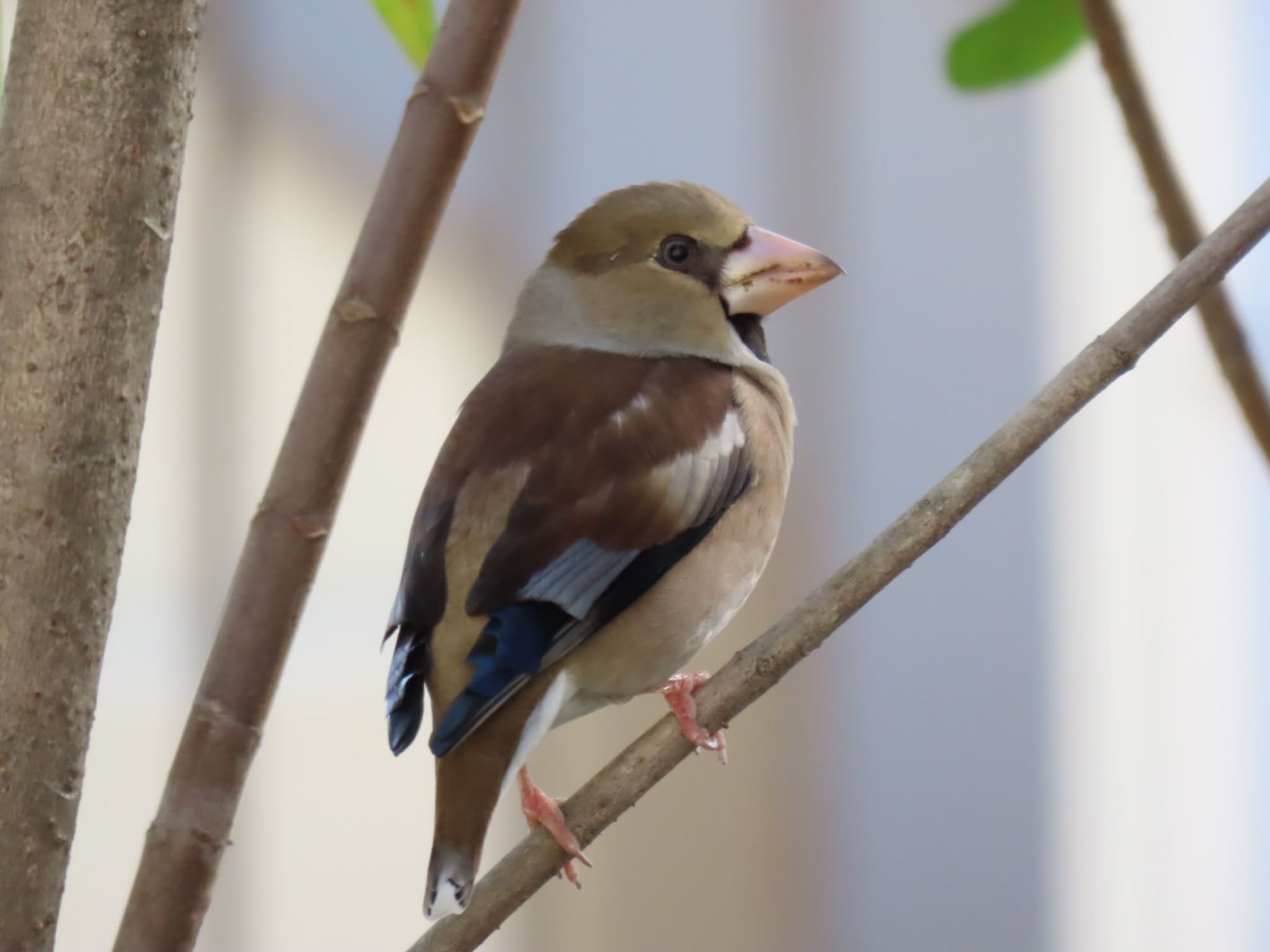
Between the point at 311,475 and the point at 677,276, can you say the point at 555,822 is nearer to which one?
the point at 311,475

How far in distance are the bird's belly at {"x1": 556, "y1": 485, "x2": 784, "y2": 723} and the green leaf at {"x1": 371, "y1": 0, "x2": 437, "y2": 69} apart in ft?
1.61

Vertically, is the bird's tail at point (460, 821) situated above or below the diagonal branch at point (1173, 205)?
below

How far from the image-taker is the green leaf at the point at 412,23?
900 millimetres

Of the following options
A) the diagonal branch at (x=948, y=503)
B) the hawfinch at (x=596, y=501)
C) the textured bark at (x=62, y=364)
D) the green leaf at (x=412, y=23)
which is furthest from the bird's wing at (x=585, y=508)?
the green leaf at (x=412, y=23)

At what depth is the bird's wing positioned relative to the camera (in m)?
1.07

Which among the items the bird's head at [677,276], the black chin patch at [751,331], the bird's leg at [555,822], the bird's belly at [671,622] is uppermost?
the bird's head at [677,276]

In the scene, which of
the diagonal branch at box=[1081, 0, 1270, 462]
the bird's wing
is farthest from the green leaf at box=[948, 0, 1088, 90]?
the bird's wing

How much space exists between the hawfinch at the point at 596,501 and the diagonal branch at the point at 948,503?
0.03 meters

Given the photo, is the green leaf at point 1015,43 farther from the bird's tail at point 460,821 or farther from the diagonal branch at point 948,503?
the bird's tail at point 460,821

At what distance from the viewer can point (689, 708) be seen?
1.01 metres

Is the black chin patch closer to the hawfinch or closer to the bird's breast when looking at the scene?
the hawfinch

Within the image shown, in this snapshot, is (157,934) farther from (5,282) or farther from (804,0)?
(804,0)

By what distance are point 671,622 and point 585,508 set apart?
0.43 ft

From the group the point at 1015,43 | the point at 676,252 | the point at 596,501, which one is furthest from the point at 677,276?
the point at 1015,43
